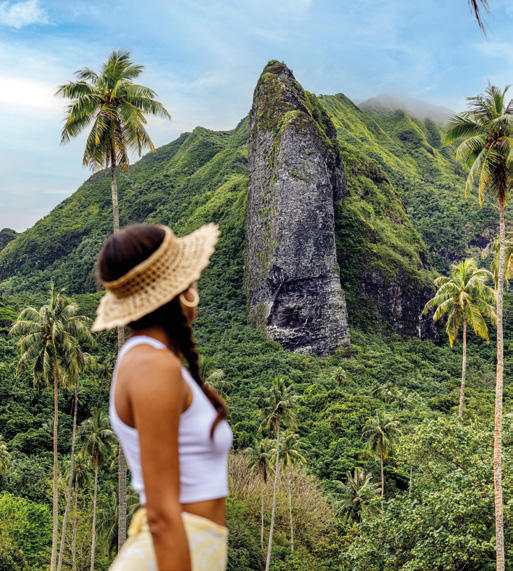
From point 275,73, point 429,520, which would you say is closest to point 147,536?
point 429,520

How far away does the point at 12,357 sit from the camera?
49.8 meters

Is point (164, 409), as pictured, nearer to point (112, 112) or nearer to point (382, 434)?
point (112, 112)

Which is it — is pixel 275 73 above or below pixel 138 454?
above

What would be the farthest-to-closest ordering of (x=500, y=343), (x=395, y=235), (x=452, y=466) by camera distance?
(x=395, y=235)
(x=452, y=466)
(x=500, y=343)

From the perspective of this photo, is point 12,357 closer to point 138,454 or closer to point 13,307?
point 13,307

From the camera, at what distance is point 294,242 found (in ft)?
230

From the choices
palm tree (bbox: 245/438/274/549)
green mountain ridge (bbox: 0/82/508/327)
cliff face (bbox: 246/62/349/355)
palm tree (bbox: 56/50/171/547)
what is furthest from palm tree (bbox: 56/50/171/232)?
green mountain ridge (bbox: 0/82/508/327)

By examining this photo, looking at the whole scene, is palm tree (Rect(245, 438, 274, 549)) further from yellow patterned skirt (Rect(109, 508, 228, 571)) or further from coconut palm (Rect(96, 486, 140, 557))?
yellow patterned skirt (Rect(109, 508, 228, 571))

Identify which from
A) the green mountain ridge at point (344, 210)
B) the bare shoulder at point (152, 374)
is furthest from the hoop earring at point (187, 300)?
the green mountain ridge at point (344, 210)

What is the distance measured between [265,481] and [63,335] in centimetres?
2063

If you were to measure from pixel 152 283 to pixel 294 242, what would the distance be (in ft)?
226

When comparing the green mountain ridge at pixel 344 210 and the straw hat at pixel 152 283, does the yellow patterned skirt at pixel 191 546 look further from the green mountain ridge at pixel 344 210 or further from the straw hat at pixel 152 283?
the green mountain ridge at pixel 344 210

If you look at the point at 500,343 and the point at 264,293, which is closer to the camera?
the point at 500,343

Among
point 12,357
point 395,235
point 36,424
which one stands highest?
point 395,235
